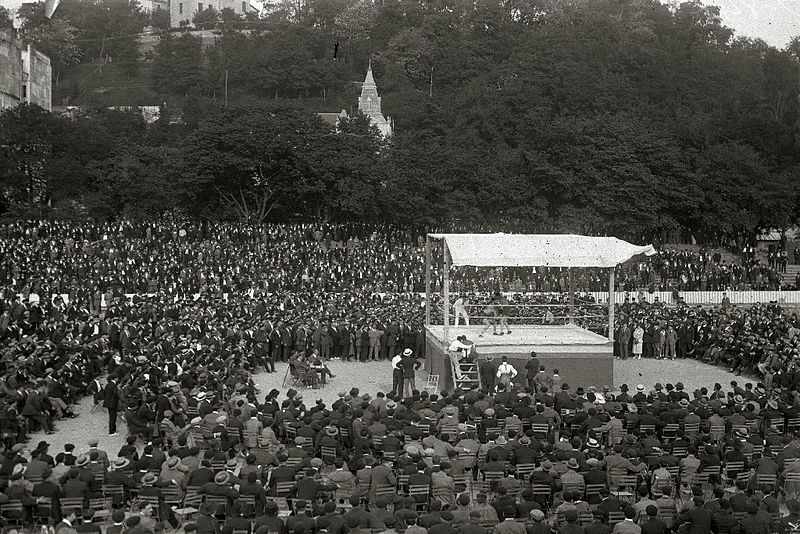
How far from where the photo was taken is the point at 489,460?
49.5 feet

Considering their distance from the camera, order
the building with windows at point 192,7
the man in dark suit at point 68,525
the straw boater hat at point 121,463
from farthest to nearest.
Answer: the building with windows at point 192,7 < the straw boater hat at point 121,463 < the man in dark suit at point 68,525

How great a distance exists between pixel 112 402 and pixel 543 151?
43.1 m

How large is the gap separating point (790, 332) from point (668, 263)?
14412mm

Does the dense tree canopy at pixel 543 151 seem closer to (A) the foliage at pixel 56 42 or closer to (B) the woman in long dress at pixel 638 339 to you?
(B) the woman in long dress at pixel 638 339

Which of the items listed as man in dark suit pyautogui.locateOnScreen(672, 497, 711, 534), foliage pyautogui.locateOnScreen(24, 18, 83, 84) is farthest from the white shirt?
foliage pyautogui.locateOnScreen(24, 18, 83, 84)

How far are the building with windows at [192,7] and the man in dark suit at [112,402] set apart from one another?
124 meters

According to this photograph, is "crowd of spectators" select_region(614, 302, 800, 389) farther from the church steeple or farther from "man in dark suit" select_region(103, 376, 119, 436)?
the church steeple

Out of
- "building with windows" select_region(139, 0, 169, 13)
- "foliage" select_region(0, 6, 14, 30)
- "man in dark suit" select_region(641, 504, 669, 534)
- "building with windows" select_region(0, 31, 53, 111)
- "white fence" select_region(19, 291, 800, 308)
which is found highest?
"building with windows" select_region(139, 0, 169, 13)

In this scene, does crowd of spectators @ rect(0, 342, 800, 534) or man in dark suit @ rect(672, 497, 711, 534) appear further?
crowd of spectators @ rect(0, 342, 800, 534)

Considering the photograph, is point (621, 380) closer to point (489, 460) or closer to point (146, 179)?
point (489, 460)

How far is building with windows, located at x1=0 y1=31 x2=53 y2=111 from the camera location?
233 feet

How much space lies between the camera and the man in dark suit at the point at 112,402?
64.7ft

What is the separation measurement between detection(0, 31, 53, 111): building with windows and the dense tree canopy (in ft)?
30.4

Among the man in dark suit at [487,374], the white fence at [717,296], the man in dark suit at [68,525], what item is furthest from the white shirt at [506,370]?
the white fence at [717,296]
